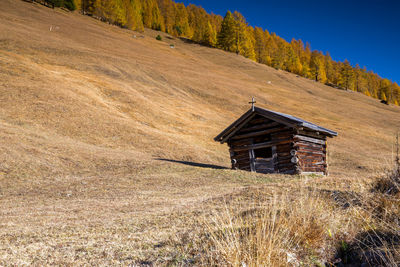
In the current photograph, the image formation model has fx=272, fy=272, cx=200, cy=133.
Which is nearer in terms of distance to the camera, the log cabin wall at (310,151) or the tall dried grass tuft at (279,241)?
the tall dried grass tuft at (279,241)

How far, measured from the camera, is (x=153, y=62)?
5878 cm

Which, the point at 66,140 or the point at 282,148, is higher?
the point at 282,148

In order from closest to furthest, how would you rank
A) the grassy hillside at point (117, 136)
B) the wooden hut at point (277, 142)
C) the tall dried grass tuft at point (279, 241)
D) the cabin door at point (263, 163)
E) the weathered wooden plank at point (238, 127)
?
the tall dried grass tuft at point (279, 241) → the grassy hillside at point (117, 136) → the wooden hut at point (277, 142) → the cabin door at point (263, 163) → the weathered wooden plank at point (238, 127)

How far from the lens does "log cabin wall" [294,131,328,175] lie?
16.3 meters

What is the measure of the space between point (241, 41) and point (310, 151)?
78.8 m

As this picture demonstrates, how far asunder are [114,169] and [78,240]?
12.2 m

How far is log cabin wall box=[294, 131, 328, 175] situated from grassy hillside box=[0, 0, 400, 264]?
243 cm

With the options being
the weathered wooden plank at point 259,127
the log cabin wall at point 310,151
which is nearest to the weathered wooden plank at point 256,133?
the weathered wooden plank at point 259,127

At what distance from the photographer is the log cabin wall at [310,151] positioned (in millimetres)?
16281

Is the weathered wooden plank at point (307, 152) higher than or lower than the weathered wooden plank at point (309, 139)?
lower

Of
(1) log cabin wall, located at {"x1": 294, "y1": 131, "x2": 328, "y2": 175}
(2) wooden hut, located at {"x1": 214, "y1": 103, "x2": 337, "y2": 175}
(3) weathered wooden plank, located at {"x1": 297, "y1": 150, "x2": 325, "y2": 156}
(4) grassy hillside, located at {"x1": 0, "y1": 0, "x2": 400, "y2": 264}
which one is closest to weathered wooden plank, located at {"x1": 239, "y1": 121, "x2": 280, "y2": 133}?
(2) wooden hut, located at {"x1": 214, "y1": 103, "x2": 337, "y2": 175}

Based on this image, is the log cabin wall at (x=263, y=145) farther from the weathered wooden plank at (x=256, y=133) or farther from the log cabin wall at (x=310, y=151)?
the log cabin wall at (x=310, y=151)

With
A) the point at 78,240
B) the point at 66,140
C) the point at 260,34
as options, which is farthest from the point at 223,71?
the point at 78,240

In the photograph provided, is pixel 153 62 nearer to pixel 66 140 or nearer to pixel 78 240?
pixel 66 140
